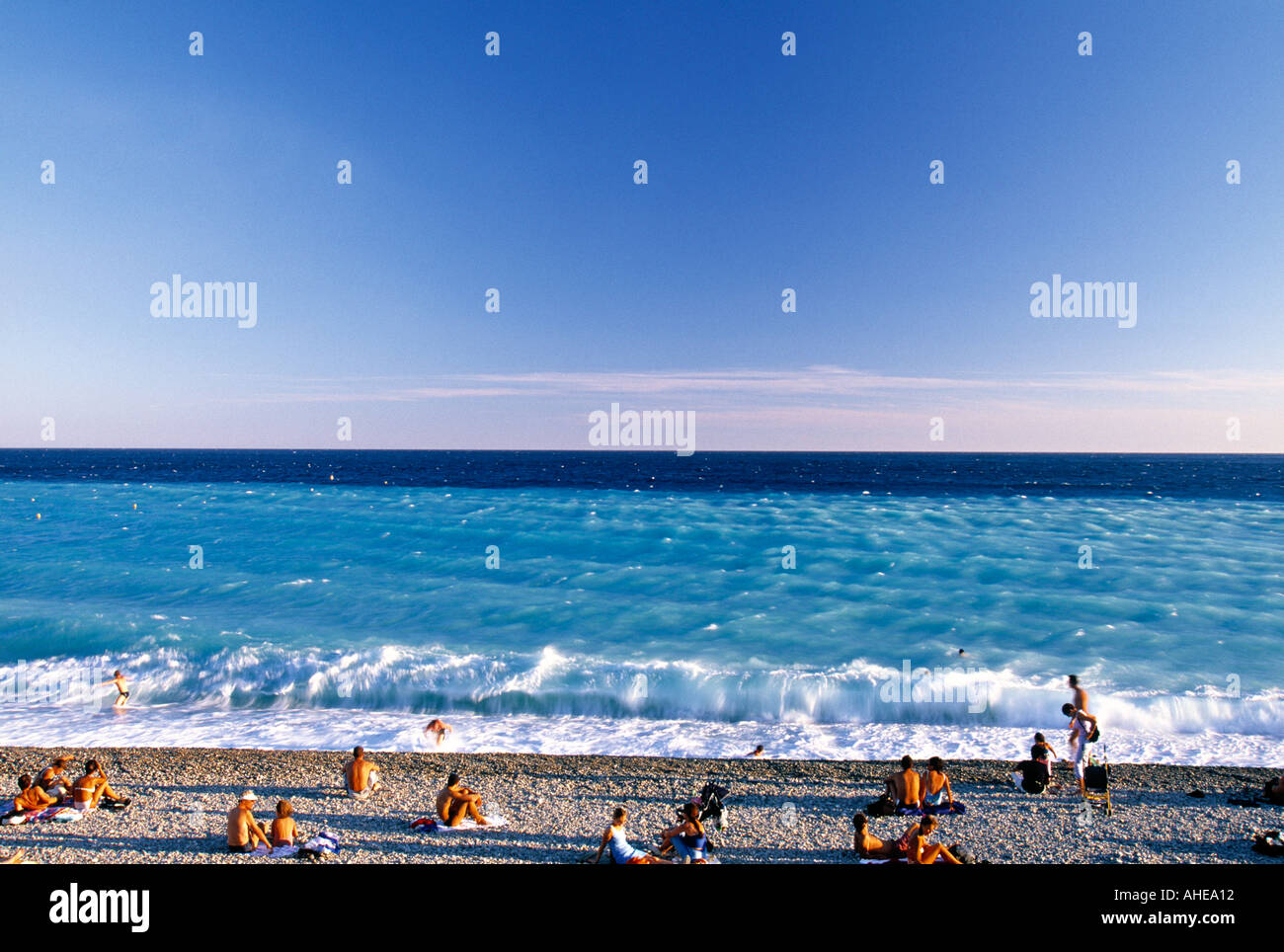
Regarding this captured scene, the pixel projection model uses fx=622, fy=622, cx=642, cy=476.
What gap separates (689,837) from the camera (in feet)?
29.7

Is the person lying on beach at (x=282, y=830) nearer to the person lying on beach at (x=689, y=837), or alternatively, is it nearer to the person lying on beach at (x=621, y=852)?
the person lying on beach at (x=621, y=852)

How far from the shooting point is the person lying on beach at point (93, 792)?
10.4m

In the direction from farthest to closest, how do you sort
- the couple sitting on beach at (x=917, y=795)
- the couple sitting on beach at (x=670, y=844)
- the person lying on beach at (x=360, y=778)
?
the person lying on beach at (x=360, y=778), the couple sitting on beach at (x=917, y=795), the couple sitting on beach at (x=670, y=844)

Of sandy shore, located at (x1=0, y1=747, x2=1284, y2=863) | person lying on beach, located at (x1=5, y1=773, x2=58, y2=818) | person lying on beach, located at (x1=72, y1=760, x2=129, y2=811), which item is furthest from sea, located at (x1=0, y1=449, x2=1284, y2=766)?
person lying on beach, located at (x1=5, y1=773, x2=58, y2=818)

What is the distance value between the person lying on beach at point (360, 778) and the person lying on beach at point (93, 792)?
11.8 feet

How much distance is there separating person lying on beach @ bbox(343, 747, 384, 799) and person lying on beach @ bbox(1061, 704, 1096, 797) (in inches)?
503

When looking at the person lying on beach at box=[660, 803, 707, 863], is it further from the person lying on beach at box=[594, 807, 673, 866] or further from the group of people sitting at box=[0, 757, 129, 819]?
the group of people sitting at box=[0, 757, 129, 819]

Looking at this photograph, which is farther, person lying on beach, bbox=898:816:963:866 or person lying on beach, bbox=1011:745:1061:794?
person lying on beach, bbox=1011:745:1061:794

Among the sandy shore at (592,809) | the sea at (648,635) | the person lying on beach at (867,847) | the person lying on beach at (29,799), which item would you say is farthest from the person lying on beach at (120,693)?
the person lying on beach at (867,847)

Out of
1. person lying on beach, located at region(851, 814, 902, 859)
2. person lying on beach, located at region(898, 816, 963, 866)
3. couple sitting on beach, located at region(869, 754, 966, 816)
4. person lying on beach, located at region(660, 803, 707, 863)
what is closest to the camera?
person lying on beach, located at region(898, 816, 963, 866)

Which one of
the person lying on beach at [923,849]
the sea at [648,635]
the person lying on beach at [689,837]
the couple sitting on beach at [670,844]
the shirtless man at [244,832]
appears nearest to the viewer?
the person lying on beach at [923,849]

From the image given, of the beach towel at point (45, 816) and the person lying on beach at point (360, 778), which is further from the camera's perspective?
the person lying on beach at point (360, 778)

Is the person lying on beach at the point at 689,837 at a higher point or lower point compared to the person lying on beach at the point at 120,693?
higher

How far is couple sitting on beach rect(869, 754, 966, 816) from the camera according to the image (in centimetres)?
1068
